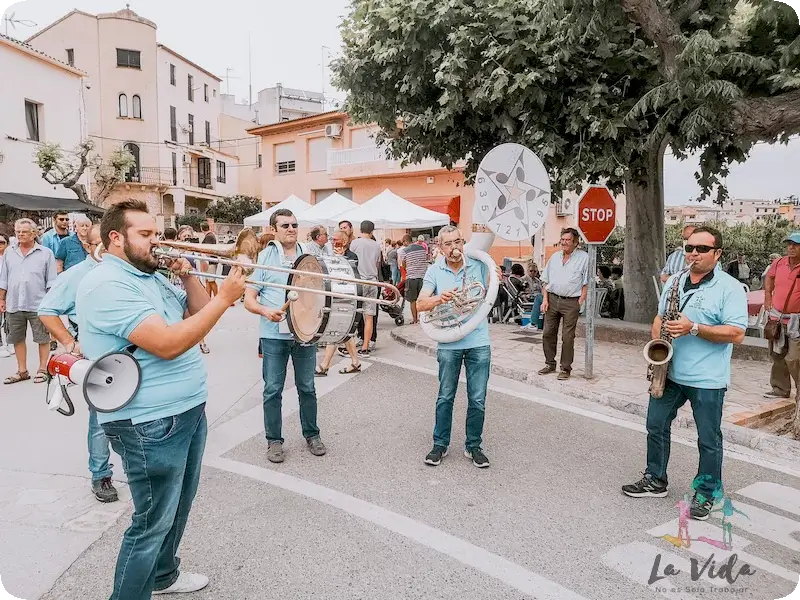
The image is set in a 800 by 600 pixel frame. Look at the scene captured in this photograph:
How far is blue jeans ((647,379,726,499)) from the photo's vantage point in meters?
3.96

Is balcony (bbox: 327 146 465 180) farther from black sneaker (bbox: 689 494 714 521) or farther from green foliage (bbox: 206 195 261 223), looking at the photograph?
black sneaker (bbox: 689 494 714 521)

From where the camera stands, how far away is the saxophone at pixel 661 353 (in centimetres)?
397

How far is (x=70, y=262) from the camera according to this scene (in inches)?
353

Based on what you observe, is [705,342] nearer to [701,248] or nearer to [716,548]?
[701,248]

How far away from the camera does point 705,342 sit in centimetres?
399

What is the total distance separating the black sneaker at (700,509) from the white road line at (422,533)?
138 cm

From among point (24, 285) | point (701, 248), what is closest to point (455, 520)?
point (701, 248)

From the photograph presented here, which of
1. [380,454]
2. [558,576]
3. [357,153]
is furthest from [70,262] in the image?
[357,153]

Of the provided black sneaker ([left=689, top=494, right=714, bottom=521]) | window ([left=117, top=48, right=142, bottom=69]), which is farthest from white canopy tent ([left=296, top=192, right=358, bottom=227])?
window ([left=117, top=48, right=142, bottom=69])

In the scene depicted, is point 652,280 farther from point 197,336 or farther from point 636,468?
point 197,336

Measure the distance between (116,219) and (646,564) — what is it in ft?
10.8

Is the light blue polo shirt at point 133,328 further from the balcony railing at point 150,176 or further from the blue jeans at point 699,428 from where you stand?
the balcony railing at point 150,176

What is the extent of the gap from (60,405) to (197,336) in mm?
1197

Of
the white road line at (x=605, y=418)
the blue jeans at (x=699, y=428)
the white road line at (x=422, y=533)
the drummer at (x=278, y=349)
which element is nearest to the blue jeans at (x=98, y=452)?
the white road line at (x=422, y=533)
